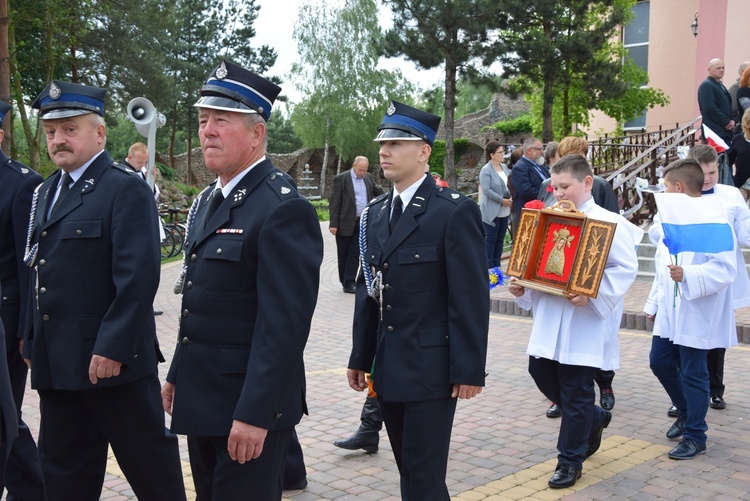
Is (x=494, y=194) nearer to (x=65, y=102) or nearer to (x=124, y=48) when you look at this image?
(x=65, y=102)

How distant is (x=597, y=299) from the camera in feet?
16.6

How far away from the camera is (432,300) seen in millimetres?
3924

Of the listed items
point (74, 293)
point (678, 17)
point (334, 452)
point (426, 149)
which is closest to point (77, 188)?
point (74, 293)

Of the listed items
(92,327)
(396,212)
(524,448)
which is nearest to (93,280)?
(92,327)

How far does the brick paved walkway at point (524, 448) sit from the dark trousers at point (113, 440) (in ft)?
3.39

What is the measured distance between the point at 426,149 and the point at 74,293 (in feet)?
5.79

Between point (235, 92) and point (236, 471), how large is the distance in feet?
4.54

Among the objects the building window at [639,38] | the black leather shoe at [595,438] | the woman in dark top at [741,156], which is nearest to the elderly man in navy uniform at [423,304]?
the black leather shoe at [595,438]

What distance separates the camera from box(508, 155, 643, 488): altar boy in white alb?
5.00 meters

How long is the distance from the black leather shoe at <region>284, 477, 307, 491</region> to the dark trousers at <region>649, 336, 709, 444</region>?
2.48 metres

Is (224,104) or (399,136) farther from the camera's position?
(399,136)

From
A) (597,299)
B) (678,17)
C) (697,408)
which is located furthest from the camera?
(678,17)

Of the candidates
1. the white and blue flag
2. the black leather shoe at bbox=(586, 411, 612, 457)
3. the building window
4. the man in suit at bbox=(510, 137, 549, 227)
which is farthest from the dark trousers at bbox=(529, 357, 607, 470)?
the building window

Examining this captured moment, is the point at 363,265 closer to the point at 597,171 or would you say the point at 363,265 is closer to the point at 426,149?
the point at 426,149
